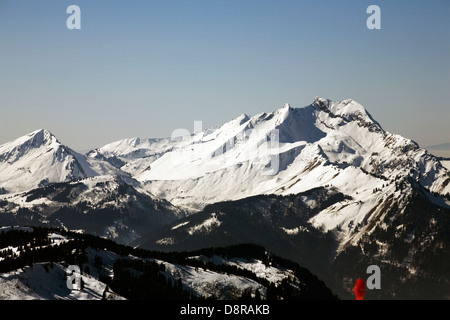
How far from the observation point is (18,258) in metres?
177

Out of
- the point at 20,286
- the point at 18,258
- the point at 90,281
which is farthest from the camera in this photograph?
the point at 18,258
